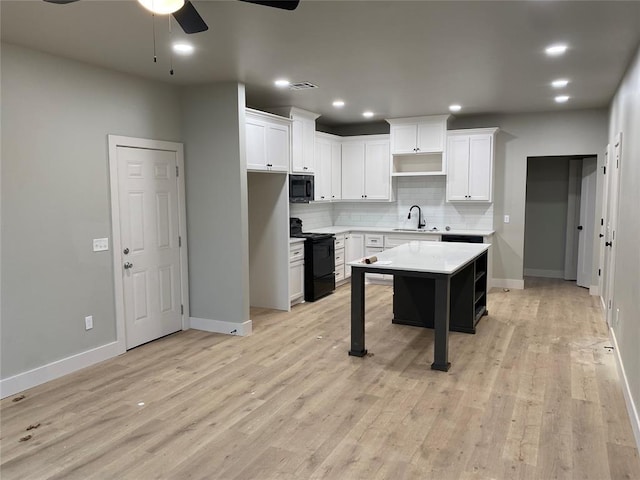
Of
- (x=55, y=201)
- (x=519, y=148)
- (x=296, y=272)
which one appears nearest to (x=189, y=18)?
(x=55, y=201)

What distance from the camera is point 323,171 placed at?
7723 millimetres

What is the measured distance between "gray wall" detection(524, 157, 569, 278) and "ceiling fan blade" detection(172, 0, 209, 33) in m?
7.40

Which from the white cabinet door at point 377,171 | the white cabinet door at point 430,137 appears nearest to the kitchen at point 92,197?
the white cabinet door at point 377,171

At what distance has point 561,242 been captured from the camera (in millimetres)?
8453

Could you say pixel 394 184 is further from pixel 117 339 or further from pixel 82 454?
pixel 82 454

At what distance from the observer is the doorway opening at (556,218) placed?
810cm

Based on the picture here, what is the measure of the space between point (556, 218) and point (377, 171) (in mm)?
3281

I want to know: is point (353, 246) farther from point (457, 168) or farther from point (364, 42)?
point (364, 42)

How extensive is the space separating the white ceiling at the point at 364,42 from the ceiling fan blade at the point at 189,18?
42 cm

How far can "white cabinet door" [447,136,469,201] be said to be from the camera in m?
7.44

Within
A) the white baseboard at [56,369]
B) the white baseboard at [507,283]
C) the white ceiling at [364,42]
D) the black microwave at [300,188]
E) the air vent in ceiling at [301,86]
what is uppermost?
the air vent in ceiling at [301,86]

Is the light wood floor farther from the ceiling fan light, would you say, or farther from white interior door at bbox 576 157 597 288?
white interior door at bbox 576 157 597 288

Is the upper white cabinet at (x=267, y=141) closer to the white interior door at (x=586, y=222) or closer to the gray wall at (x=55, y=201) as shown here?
the gray wall at (x=55, y=201)

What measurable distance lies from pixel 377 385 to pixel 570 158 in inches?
248
